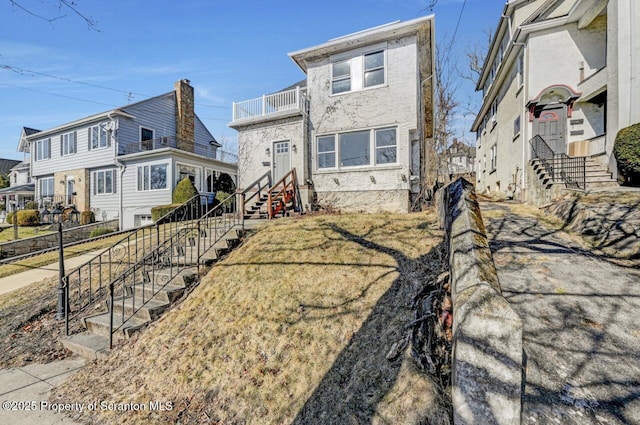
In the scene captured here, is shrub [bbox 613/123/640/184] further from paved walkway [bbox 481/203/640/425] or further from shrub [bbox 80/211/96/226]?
shrub [bbox 80/211/96/226]

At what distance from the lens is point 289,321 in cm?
411

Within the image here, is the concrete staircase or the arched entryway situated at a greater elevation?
the arched entryway

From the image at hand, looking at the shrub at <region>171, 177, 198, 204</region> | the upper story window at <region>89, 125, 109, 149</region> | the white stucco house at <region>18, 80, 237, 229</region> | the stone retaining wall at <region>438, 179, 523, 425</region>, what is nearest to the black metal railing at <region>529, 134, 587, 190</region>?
the stone retaining wall at <region>438, 179, 523, 425</region>

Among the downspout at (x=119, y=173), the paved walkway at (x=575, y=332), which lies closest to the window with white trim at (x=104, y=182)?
the downspout at (x=119, y=173)

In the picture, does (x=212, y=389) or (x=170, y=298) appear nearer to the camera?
(x=212, y=389)

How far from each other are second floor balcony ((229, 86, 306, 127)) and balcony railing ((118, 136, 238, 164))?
854 centimetres

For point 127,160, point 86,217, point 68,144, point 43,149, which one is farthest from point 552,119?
point 43,149

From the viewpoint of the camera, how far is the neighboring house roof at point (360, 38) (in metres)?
10.6

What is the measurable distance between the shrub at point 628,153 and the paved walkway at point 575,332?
220 inches

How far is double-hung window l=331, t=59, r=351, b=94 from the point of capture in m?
11.9

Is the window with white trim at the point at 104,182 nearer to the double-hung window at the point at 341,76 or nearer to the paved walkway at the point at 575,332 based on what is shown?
the double-hung window at the point at 341,76

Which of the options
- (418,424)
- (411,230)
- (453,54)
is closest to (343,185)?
(411,230)

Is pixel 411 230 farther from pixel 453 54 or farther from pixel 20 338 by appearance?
pixel 453 54

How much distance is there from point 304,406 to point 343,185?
30.5 ft
